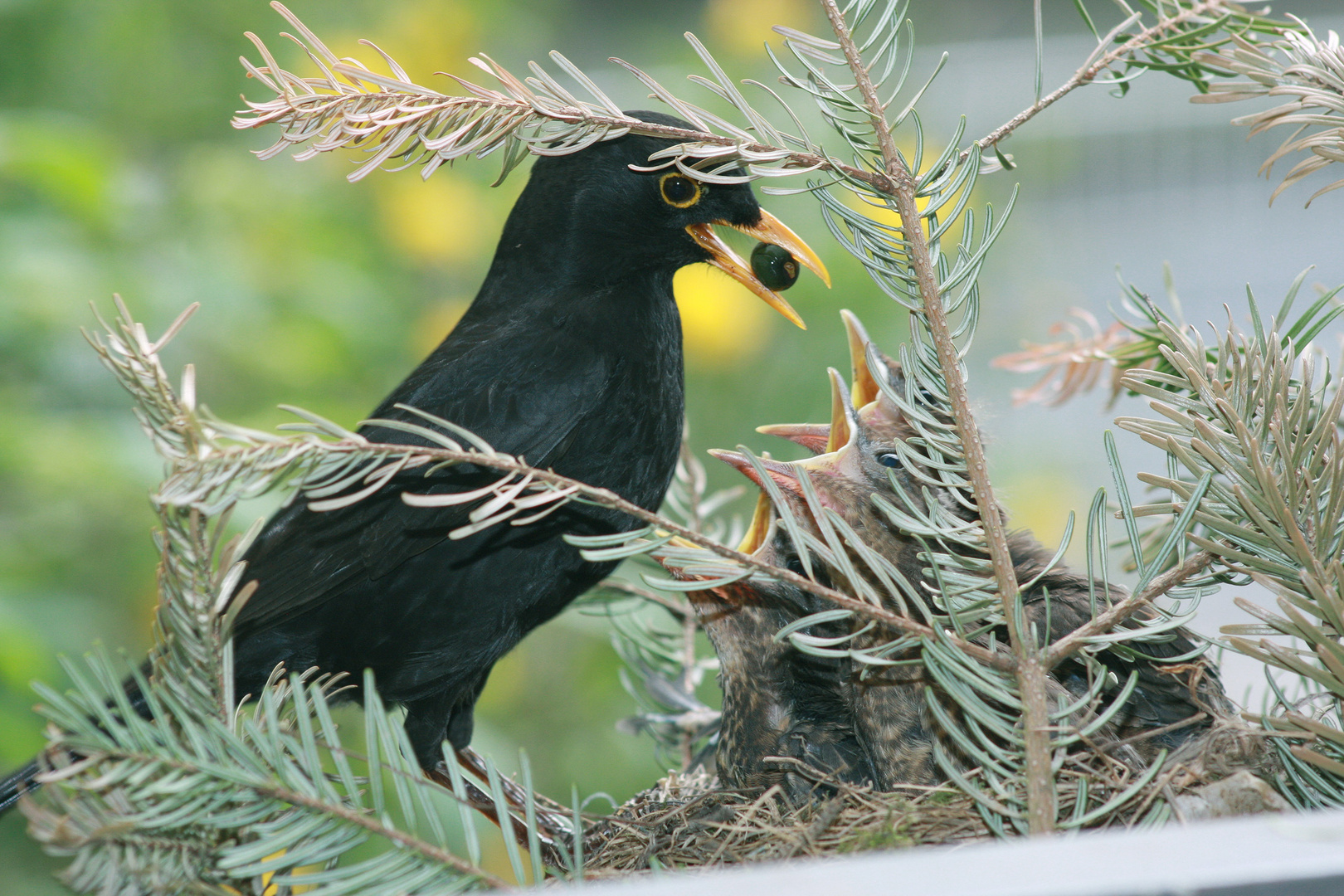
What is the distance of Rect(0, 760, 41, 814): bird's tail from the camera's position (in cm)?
80

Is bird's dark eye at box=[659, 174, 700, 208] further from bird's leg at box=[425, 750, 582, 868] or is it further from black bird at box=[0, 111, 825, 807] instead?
bird's leg at box=[425, 750, 582, 868]

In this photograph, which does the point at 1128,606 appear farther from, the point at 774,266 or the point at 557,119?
the point at 774,266

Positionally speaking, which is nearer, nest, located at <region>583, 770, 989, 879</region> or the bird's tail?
nest, located at <region>583, 770, 989, 879</region>

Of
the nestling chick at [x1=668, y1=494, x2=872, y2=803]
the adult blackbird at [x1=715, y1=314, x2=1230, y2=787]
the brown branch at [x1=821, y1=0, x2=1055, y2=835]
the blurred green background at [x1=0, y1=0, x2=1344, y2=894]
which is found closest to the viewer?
the brown branch at [x1=821, y1=0, x2=1055, y2=835]

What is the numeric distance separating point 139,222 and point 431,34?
2.31 feet

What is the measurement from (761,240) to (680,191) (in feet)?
0.30

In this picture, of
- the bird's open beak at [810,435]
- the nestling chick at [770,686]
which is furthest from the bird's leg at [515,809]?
the bird's open beak at [810,435]

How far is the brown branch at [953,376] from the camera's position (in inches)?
18.0

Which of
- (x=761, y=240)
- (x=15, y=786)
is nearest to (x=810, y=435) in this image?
(x=761, y=240)

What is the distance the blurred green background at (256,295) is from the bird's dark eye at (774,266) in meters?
0.26

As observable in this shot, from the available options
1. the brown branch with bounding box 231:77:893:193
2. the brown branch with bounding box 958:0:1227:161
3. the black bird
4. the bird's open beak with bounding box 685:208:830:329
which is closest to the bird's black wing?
the black bird

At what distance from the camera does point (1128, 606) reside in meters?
0.47

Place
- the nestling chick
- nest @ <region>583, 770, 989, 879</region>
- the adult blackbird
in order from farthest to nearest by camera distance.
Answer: the nestling chick → the adult blackbird → nest @ <region>583, 770, 989, 879</region>

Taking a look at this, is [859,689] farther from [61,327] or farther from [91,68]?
[91,68]
